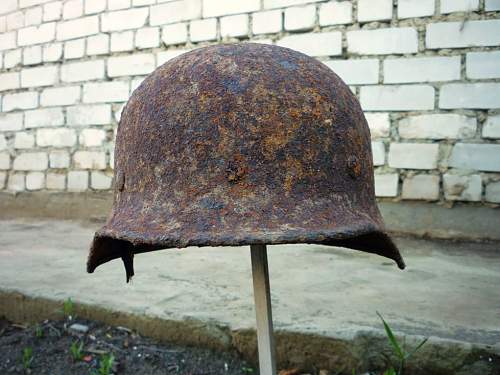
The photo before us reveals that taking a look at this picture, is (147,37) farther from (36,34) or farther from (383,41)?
(383,41)

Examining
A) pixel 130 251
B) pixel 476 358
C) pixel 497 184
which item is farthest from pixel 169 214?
pixel 497 184

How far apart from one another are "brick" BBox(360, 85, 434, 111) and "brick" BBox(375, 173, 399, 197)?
538mm

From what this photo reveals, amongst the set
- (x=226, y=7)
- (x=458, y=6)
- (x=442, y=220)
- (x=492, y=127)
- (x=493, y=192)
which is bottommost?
(x=442, y=220)

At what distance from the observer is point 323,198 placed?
1.00 metres

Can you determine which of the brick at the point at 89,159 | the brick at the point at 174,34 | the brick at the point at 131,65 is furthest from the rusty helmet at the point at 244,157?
the brick at the point at 89,159

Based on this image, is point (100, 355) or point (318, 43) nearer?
point (100, 355)

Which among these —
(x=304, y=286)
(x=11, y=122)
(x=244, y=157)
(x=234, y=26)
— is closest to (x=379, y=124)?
(x=234, y=26)

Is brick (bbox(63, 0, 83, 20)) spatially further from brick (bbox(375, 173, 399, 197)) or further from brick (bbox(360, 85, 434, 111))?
brick (bbox(375, 173, 399, 197))

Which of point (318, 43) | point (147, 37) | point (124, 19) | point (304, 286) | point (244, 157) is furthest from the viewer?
point (124, 19)

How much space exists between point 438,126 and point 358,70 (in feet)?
2.55

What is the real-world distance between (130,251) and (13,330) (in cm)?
128

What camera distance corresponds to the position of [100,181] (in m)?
5.07

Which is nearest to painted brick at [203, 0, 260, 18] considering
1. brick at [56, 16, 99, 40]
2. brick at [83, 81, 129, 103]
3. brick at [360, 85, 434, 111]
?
brick at [83, 81, 129, 103]

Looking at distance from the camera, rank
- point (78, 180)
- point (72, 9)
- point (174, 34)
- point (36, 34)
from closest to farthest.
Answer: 1. point (174, 34)
2. point (78, 180)
3. point (72, 9)
4. point (36, 34)
